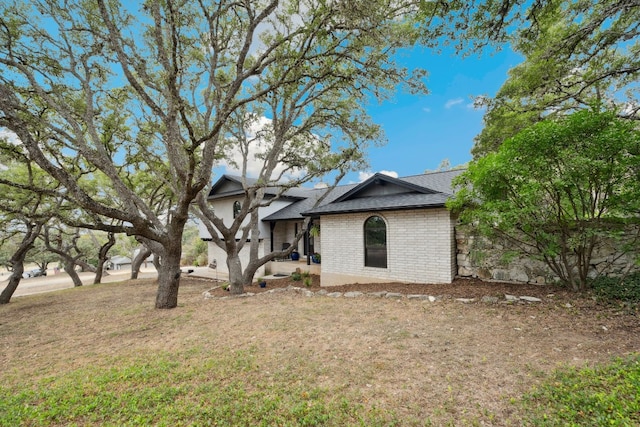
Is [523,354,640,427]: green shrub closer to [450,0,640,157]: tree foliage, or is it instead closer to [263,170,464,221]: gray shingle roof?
[450,0,640,157]: tree foliage

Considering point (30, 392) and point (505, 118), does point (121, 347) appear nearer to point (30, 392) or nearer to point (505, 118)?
point (30, 392)

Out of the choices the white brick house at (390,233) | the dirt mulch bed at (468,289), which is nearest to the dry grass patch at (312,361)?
the dirt mulch bed at (468,289)

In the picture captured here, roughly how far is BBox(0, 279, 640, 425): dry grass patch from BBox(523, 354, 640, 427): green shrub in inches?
7.1

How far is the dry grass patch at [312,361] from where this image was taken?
9.47 ft

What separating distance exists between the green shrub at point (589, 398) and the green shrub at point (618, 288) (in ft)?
11.0

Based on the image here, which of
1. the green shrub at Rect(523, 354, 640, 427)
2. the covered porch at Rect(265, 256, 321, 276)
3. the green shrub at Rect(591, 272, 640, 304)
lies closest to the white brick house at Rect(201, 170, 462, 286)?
the covered porch at Rect(265, 256, 321, 276)

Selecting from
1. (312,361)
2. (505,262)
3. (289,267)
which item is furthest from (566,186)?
(289,267)

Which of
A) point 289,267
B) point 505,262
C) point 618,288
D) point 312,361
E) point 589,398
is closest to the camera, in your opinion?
point 589,398

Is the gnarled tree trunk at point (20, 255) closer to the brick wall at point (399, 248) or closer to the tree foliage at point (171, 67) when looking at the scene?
the tree foliage at point (171, 67)

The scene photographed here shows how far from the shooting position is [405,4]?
618cm

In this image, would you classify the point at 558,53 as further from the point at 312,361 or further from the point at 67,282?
the point at 67,282

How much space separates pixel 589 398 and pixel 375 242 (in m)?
7.52

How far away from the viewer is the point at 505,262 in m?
7.33

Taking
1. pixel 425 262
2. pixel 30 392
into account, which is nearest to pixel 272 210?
pixel 425 262
